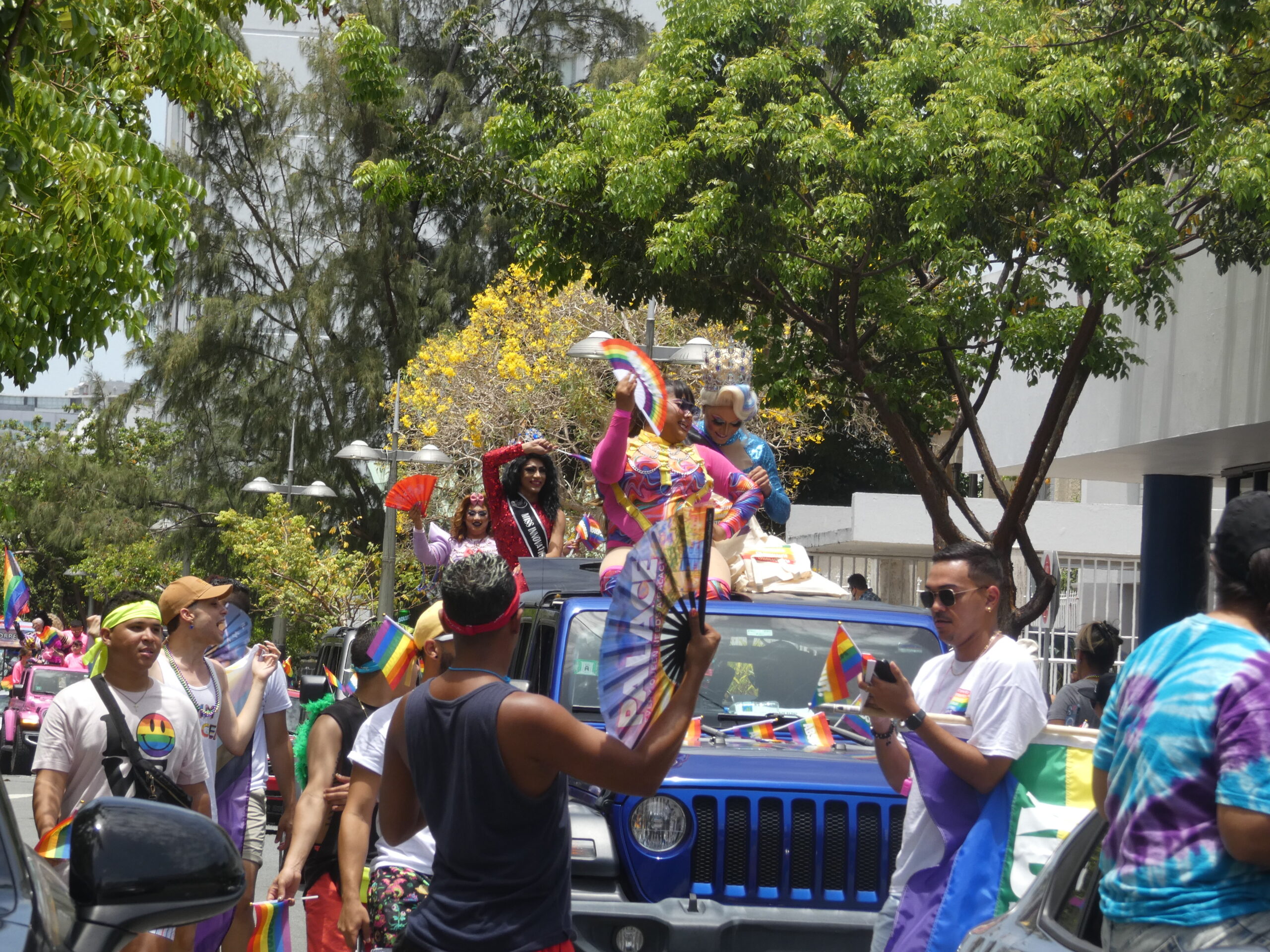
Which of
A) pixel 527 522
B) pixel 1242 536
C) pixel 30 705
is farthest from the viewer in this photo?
pixel 30 705

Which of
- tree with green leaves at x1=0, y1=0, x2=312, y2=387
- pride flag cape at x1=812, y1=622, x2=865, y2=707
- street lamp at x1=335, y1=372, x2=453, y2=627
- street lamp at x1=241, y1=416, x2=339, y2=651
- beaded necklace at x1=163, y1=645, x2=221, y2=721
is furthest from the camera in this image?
street lamp at x1=241, y1=416, x2=339, y2=651

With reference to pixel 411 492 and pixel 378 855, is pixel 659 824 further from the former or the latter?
pixel 411 492

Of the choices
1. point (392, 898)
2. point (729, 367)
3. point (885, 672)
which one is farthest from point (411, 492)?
point (885, 672)

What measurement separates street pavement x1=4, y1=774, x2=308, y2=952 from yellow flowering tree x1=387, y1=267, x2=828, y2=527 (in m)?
8.39

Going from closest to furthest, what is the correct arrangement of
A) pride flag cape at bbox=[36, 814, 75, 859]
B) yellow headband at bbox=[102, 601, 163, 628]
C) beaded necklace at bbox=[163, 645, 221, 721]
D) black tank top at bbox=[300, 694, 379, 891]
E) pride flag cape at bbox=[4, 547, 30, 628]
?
pride flag cape at bbox=[36, 814, 75, 859] < yellow headband at bbox=[102, 601, 163, 628] < black tank top at bbox=[300, 694, 379, 891] < beaded necklace at bbox=[163, 645, 221, 721] < pride flag cape at bbox=[4, 547, 30, 628]

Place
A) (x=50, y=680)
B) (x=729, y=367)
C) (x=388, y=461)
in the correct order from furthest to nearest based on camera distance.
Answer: (x=388, y=461), (x=50, y=680), (x=729, y=367)

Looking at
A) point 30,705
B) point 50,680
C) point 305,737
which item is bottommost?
point 30,705

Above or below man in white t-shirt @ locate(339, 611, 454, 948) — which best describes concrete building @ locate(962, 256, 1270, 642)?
above

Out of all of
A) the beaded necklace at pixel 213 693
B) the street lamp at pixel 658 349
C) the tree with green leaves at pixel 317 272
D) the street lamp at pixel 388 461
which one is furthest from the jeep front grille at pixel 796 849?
the tree with green leaves at pixel 317 272

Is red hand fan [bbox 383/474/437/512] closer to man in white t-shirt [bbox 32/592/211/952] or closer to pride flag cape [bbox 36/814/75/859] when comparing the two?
man in white t-shirt [bbox 32/592/211/952]

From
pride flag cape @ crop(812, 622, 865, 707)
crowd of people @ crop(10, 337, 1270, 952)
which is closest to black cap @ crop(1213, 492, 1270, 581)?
crowd of people @ crop(10, 337, 1270, 952)

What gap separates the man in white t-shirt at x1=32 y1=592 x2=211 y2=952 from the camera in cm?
566

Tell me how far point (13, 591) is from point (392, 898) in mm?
6574

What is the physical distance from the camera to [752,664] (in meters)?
6.86
